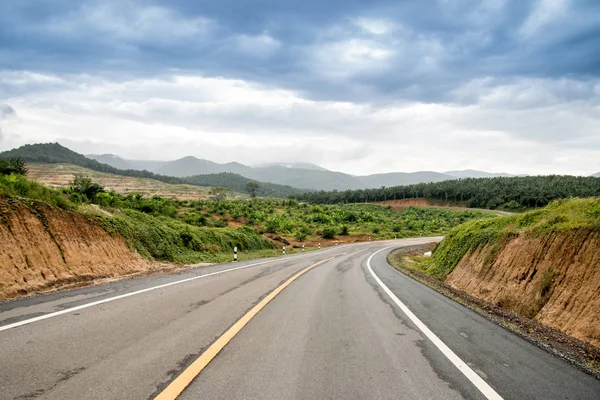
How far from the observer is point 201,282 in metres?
9.99

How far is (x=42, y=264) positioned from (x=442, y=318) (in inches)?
381

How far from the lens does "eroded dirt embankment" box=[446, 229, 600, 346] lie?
644 cm

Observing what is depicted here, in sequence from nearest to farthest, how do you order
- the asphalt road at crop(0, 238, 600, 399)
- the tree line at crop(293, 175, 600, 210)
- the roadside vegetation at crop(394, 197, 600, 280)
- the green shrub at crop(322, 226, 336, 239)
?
the asphalt road at crop(0, 238, 600, 399)
the roadside vegetation at crop(394, 197, 600, 280)
the green shrub at crop(322, 226, 336, 239)
the tree line at crop(293, 175, 600, 210)

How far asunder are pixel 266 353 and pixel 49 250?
28.6ft

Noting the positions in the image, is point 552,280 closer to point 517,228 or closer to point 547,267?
point 547,267

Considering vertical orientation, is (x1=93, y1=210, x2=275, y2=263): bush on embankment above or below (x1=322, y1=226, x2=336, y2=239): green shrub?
above

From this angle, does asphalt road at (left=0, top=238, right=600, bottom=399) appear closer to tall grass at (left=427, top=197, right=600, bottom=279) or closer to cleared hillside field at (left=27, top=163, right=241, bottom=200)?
tall grass at (left=427, top=197, right=600, bottom=279)

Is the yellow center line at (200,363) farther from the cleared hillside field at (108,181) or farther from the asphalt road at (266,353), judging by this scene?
the cleared hillside field at (108,181)

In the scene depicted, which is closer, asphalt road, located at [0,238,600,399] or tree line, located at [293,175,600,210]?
asphalt road, located at [0,238,600,399]

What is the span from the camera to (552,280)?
7871 mm

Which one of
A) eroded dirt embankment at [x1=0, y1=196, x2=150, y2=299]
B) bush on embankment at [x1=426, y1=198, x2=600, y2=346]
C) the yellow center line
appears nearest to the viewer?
the yellow center line

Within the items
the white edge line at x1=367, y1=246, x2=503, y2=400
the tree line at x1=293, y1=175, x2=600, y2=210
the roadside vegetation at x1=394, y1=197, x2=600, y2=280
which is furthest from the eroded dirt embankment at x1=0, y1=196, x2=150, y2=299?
the tree line at x1=293, y1=175, x2=600, y2=210

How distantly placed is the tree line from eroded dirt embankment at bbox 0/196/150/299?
3075 inches

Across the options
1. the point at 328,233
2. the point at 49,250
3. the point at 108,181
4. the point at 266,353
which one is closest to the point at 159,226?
the point at 49,250
